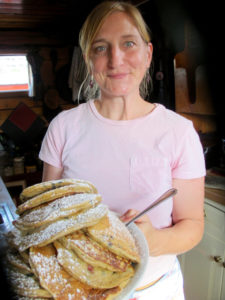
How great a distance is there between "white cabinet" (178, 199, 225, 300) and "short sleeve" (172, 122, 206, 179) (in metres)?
0.82

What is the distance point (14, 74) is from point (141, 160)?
2757mm

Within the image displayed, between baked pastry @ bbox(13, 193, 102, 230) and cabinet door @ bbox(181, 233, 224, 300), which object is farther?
cabinet door @ bbox(181, 233, 224, 300)

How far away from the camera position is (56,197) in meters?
0.46

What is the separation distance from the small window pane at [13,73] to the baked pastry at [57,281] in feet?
9.66

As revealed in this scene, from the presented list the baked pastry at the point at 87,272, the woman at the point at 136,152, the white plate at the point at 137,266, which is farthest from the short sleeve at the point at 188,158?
the baked pastry at the point at 87,272

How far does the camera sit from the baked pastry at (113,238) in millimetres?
418

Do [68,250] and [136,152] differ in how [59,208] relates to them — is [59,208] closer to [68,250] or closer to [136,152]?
[68,250]

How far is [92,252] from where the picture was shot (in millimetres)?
407

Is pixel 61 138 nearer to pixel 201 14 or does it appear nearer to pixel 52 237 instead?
pixel 52 237

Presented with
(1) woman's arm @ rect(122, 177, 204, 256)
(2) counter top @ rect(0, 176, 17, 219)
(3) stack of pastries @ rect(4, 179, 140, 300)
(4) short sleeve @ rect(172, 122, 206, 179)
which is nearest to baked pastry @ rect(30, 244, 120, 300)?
(3) stack of pastries @ rect(4, 179, 140, 300)

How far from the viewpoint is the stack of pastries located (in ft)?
1.24

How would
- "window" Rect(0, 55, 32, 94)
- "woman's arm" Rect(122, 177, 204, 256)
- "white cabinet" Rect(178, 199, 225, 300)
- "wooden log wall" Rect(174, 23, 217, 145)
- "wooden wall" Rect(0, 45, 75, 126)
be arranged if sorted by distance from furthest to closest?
"wooden wall" Rect(0, 45, 75, 126) < "window" Rect(0, 55, 32, 94) < "wooden log wall" Rect(174, 23, 217, 145) < "white cabinet" Rect(178, 199, 225, 300) < "woman's arm" Rect(122, 177, 204, 256)

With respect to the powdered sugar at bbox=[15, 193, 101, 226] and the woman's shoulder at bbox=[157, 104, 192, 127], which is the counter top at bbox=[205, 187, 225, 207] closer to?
the woman's shoulder at bbox=[157, 104, 192, 127]

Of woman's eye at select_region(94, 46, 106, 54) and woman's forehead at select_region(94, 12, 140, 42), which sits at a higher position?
woman's forehead at select_region(94, 12, 140, 42)
